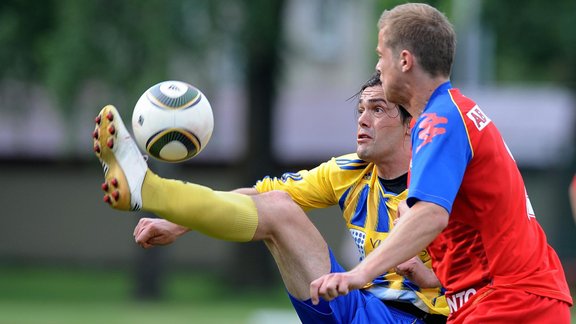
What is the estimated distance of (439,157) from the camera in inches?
179

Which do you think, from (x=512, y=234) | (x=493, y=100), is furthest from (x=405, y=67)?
(x=493, y=100)

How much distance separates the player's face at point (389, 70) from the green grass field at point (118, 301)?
1012 cm

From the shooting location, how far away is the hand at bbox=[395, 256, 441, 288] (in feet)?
17.7

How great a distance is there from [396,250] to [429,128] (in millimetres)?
578

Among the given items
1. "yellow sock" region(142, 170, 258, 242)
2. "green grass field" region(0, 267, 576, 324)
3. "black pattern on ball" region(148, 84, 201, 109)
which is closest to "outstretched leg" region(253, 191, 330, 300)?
"yellow sock" region(142, 170, 258, 242)

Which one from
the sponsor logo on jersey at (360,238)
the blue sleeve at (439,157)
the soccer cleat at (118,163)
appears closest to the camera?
the blue sleeve at (439,157)

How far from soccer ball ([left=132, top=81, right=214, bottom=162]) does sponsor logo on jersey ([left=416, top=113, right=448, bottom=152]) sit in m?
1.11

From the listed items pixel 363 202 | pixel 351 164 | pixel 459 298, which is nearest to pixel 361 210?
pixel 363 202

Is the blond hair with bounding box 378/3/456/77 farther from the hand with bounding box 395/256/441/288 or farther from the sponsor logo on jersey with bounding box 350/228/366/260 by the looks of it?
the sponsor logo on jersey with bounding box 350/228/366/260

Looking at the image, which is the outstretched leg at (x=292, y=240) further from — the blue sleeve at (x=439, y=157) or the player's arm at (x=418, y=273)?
the blue sleeve at (x=439, y=157)

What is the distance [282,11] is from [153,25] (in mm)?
3217

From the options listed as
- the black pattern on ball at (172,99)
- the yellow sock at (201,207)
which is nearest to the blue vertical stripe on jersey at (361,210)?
the yellow sock at (201,207)

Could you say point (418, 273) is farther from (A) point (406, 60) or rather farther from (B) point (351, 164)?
(A) point (406, 60)

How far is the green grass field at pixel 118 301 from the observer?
592 inches
